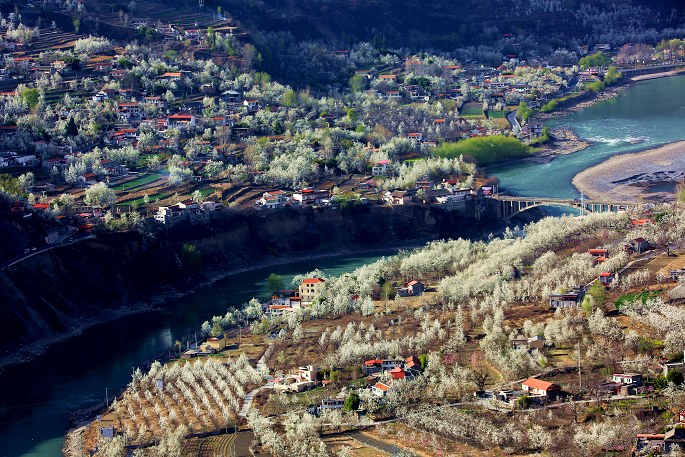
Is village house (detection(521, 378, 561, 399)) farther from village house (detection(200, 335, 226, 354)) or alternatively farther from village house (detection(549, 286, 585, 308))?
village house (detection(200, 335, 226, 354))

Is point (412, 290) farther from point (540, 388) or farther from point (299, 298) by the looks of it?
point (540, 388)

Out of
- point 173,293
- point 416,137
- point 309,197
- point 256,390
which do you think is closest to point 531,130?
point 416,137

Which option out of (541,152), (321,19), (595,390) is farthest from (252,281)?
(321,19)

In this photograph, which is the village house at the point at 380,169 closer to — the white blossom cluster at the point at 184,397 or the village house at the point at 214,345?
the village house at the point at 214,345

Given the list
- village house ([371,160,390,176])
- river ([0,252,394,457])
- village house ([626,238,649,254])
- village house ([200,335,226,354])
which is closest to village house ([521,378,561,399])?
village house ([200,335,226,354])

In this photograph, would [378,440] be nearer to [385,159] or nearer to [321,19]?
[385,159]

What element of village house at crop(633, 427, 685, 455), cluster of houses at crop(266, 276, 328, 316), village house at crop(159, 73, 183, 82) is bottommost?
cluster of houses at crop(266, 276, 328, 316)
